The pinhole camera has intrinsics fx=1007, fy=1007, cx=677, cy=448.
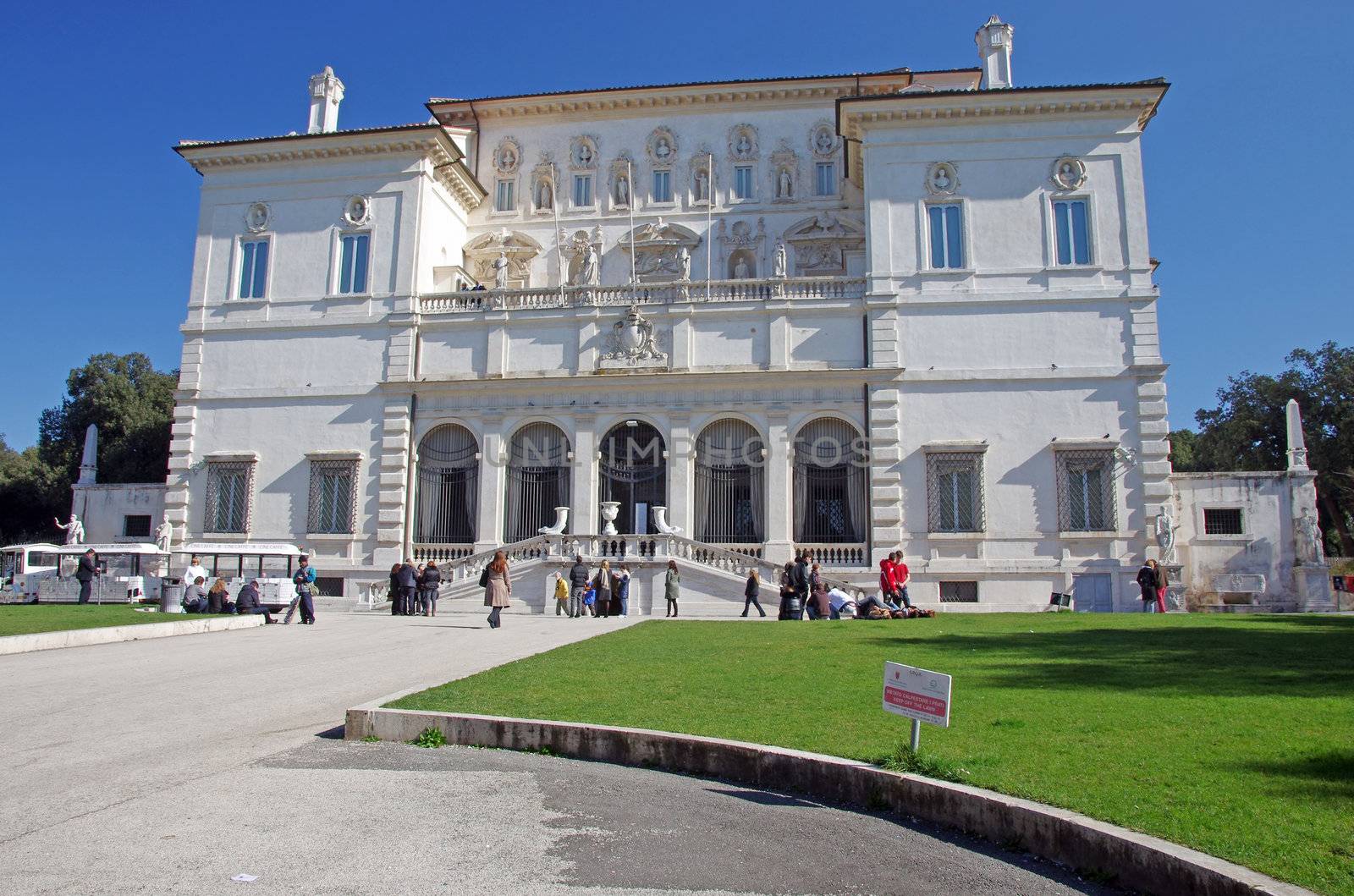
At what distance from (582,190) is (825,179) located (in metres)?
8.97

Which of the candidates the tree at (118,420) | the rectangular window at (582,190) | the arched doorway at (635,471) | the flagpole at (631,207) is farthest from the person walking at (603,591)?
the tree at (118,420)

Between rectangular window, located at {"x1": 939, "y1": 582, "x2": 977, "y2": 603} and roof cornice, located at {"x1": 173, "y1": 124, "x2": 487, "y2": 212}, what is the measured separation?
72.2 feet

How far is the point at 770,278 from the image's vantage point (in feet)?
107

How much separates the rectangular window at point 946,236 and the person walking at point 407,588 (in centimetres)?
1835

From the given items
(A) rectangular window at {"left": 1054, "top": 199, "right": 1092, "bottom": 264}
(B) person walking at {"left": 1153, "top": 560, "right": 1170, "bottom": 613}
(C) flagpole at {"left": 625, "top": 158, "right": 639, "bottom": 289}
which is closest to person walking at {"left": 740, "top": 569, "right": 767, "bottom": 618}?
(B) person walking at {"left": 1153, "top": 560, "right": 1170, "bottom": 613}

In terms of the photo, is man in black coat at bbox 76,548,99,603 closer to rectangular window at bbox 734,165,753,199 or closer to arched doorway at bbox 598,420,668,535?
arched doorway at bbox 598,420,668,535

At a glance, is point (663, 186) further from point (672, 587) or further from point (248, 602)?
point (248, 602)

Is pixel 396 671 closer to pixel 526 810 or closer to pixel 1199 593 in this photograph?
pixel 526 810

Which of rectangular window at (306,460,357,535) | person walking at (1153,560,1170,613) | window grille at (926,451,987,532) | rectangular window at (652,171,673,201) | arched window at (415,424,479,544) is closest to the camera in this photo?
person walking at (1153,560,1170,613)

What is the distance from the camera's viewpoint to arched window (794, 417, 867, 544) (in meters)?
31.5

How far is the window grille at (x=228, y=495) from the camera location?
111 ft

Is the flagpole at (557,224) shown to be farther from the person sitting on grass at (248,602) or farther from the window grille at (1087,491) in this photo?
the window grille at (1087,491)

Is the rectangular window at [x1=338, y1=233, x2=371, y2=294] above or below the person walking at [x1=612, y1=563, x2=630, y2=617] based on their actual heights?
above

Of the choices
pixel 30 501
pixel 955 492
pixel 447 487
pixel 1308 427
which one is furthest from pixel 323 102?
pixel 1308 427
